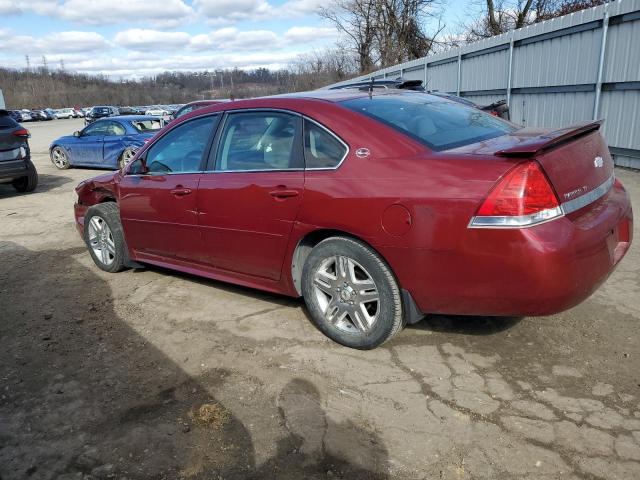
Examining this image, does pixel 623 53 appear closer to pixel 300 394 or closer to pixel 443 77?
pixel 300 394

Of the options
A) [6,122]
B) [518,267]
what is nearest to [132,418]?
[518,267]

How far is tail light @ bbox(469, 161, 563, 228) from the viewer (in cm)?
269

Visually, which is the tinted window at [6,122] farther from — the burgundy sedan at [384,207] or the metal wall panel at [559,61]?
the metal wall panel at [559,61]

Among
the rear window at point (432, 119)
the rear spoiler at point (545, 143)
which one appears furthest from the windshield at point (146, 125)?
the rear spoiler at point (545, 143)

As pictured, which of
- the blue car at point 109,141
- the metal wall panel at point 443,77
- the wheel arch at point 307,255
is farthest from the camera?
the metal wall panel at point 443,77

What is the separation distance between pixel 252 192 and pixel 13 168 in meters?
8.40

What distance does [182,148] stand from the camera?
4.48m

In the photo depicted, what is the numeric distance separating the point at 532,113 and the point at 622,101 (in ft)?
9.53

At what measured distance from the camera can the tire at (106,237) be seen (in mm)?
5188

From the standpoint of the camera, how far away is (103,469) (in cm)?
252

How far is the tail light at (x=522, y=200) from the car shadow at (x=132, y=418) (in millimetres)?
1290

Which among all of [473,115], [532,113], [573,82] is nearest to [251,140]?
[473,115]

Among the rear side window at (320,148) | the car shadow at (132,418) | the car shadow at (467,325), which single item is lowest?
the car shadow at (132,418)

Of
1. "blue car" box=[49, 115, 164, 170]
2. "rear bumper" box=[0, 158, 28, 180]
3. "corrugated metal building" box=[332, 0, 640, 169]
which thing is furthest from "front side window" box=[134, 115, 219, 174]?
"blue car" box=[49, 115, 164, 170]
